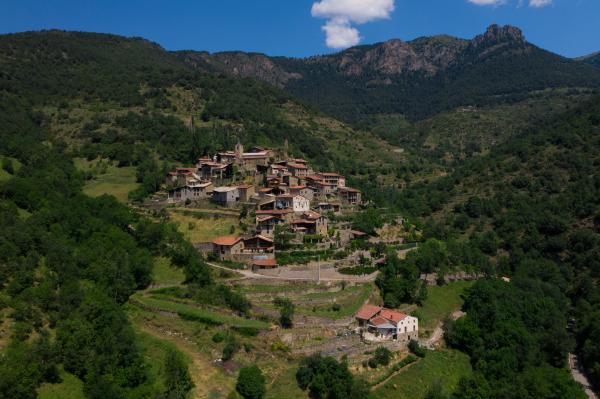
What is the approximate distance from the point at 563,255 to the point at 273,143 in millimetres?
51133

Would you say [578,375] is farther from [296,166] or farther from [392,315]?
[296,166]

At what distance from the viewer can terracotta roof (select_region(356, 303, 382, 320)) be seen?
4204cm

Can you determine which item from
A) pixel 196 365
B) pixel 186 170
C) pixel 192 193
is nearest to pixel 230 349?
pixel 196 365

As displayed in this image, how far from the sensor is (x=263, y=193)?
60219mm

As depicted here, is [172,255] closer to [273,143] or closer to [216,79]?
[273,143]

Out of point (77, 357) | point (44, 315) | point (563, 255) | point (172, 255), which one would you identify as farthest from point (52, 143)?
point (563, 255)

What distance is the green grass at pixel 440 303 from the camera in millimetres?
47644

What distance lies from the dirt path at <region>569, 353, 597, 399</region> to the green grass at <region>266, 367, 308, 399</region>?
27463mm

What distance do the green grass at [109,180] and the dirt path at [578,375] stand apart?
55378 millimetres

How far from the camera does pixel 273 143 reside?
3679 inches

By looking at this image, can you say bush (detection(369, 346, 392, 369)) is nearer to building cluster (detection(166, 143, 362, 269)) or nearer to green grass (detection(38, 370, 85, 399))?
building cluster (detection(166, 143, 362, 269))

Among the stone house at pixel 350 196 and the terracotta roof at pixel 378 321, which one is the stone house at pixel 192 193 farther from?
the terracotta roof at pixel 378 321

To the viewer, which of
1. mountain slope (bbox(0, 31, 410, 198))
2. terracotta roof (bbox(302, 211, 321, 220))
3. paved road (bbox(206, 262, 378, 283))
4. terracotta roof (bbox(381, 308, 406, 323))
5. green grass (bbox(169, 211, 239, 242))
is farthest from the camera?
mountain slope (bbox(0, 31, 410, 198))

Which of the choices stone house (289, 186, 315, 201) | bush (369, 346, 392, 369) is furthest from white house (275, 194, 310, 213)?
bush (369, 346, 392, 369)
